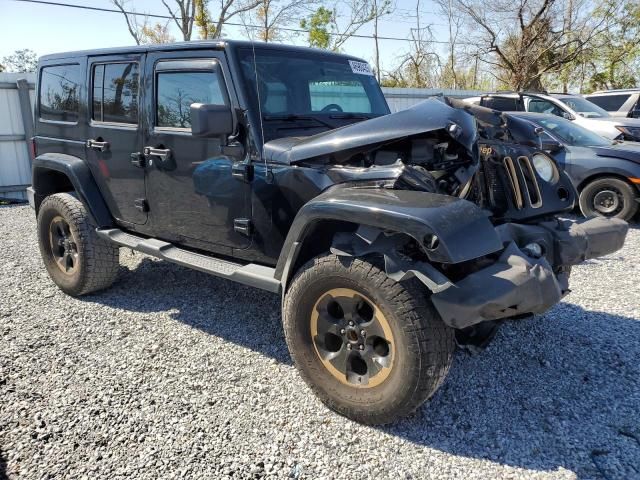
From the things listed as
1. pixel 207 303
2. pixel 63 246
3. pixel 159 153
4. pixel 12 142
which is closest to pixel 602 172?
pixel 207 303

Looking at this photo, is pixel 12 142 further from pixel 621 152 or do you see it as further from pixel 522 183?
pixel 621 152

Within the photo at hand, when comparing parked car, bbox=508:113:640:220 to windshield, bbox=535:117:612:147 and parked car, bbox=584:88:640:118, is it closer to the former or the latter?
windshield, bbox=535:117:612:147

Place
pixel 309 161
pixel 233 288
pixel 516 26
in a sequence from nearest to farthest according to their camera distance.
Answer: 1. pixel 309 161
2. pixel 233 288
3. pixel 516 26

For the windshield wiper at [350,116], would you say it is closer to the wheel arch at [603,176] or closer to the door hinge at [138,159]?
the door hinge at [138,159]

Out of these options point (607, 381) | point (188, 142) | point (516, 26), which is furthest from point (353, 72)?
point (516, 26)

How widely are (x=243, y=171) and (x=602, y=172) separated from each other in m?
6.06

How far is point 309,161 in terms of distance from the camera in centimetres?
289

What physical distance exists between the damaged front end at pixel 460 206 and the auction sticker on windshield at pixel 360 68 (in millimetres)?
898

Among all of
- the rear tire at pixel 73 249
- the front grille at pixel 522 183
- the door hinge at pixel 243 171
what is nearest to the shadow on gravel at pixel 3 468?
the door hinge at pixel 243 171

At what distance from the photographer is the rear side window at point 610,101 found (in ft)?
40.7

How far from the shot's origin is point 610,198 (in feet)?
23.5

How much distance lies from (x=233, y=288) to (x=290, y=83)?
2.07 m

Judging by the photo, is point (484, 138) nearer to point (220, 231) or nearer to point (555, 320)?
point (555, 320)

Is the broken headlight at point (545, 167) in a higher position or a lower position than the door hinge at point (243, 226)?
higher
